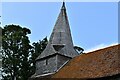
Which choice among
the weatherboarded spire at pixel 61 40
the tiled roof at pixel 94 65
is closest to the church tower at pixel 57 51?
the weatherboarded spire at pixel 61 40

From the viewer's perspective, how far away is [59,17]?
30438 mm

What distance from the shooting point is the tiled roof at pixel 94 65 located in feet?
68.5

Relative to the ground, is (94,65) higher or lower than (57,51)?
lower

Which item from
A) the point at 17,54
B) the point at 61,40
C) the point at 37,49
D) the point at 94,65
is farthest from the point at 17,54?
the point at 94,65

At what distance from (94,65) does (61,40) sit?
6.59 m

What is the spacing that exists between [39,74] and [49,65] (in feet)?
4.18

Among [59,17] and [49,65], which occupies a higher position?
[59,17]

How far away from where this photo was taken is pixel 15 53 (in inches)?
1320

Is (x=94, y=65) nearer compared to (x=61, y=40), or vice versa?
(x=94, y=65)

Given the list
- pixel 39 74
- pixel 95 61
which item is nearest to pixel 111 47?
pixel 95 61

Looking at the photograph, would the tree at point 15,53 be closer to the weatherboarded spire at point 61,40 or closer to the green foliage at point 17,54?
the green foliage at point 17,54

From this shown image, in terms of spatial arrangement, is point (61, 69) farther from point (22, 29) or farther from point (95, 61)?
point (22, 29)

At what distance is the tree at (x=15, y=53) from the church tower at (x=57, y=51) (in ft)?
16.0

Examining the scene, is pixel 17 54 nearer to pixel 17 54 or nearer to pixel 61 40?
pixel 17 54
